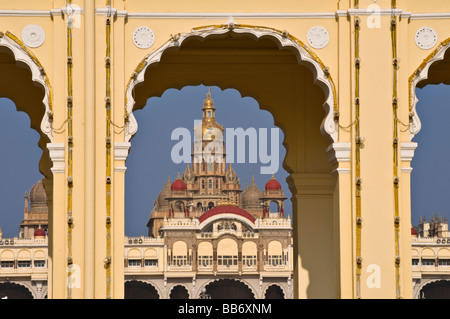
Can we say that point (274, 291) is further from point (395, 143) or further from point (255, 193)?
point (395, 143)

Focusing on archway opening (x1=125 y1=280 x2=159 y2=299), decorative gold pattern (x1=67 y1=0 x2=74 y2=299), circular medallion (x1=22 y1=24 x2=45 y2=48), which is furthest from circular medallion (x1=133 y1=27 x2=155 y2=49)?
archway opening (x1=125 y1=280 x2=159 y2=299)

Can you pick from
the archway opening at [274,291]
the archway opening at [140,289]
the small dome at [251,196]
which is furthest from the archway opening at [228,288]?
the small dome at [251,196]

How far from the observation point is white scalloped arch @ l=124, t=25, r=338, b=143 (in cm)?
1205

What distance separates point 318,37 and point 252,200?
4256 inches

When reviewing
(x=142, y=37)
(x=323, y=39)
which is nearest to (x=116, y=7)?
(x=142, y=37)

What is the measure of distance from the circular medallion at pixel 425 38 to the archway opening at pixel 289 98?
2200mm

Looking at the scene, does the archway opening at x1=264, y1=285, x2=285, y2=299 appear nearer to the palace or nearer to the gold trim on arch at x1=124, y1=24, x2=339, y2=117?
the palace

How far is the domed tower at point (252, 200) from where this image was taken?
119 m

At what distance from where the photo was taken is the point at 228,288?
93.6m

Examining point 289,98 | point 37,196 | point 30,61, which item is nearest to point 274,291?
point 37,196

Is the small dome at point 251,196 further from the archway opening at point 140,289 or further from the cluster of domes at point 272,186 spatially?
the archway opening at point 140,289

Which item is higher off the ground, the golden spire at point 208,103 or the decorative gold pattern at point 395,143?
the golden spire at point 208,103
